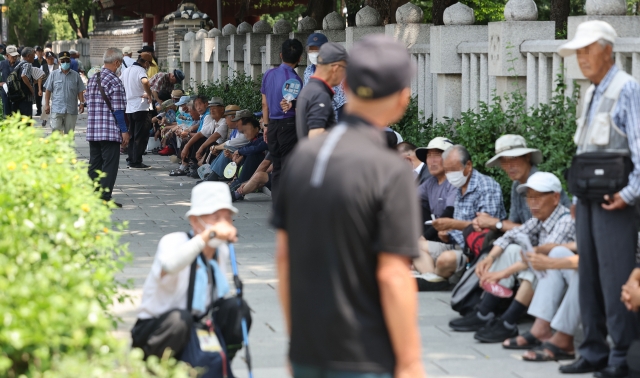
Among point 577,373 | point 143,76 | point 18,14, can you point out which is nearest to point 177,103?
point 143,76

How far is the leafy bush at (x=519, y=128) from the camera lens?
26.4 feet

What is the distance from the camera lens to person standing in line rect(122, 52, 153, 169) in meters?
17.4

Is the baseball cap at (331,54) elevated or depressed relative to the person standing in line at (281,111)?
elevated

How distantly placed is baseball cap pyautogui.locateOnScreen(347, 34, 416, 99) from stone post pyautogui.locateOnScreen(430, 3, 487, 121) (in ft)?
25.8

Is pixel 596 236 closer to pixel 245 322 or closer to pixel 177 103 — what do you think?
pixel 245 322

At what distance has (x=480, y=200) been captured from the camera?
7.67m

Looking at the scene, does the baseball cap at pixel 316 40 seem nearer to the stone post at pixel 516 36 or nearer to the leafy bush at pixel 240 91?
the stone post at pixel 516 36

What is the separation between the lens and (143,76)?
17.6 m

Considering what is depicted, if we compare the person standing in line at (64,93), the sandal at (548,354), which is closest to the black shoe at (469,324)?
the sandal at (548,354)

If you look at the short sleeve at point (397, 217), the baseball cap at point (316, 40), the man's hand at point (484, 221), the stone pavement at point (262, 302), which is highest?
the baseball cap at point (316, 40)

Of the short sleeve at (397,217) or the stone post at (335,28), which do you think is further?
the stone post at (335,28)

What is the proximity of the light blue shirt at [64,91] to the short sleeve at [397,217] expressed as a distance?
13.3m

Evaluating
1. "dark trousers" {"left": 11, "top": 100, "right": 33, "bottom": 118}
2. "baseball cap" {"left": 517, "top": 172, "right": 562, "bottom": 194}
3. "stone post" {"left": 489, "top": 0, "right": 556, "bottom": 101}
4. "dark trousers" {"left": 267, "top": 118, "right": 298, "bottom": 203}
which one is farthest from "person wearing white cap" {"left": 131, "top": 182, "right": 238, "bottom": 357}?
"dark trousers" {"left": 11, "top": 100, "right": 33, "bottom": 118}

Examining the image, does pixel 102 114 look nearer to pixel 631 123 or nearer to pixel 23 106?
pixel 631 123
